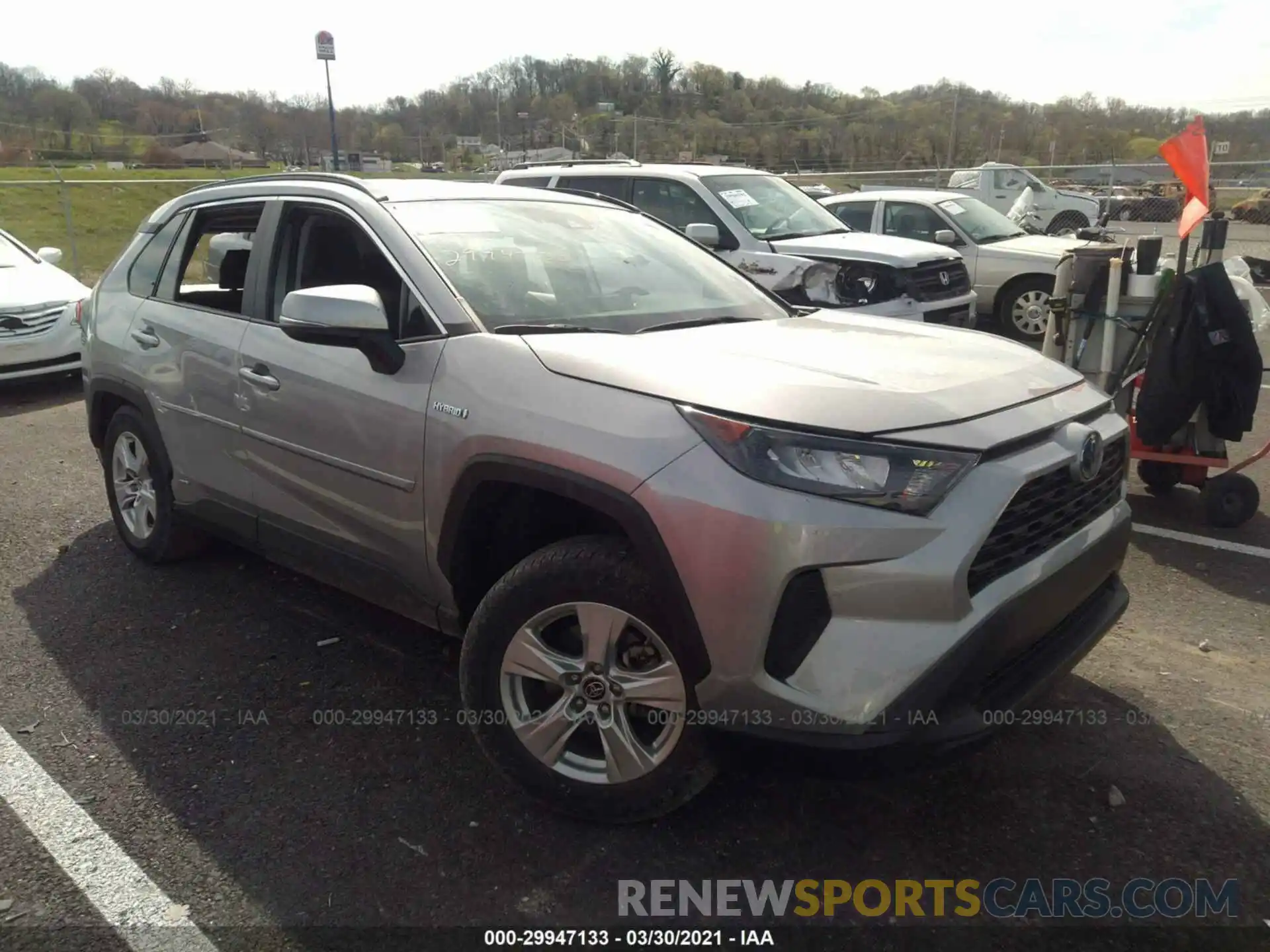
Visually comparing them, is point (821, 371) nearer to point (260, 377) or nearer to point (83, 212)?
point (260, 377)

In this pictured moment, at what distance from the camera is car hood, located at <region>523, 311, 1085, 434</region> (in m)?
2.36

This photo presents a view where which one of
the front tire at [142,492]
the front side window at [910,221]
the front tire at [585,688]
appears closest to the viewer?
the front tire at [585,688]

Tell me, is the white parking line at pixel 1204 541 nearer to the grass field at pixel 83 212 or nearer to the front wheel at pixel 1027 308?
the front wheel at pixel 1027 308

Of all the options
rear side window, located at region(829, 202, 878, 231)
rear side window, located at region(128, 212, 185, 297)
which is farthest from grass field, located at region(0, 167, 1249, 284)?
rear side window, located at region(128, 212, 185, 297)

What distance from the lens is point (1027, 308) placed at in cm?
1105

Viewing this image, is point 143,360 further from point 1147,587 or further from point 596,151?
point 596,151

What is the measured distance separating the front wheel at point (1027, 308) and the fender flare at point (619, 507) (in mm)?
9644

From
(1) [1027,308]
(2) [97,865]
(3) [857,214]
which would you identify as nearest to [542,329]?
(2) [97,865]

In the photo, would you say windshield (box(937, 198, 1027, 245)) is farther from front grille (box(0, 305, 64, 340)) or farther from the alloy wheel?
the alloy wheel

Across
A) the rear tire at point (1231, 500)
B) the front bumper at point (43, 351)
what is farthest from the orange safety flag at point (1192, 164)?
the front bumper at point (43, 351)

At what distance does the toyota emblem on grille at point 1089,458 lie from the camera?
2.53 meters

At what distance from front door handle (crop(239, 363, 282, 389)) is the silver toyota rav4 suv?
11mm

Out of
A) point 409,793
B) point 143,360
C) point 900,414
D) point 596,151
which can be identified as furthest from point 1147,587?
point 596,151

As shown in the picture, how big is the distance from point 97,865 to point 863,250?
7.25 meters
